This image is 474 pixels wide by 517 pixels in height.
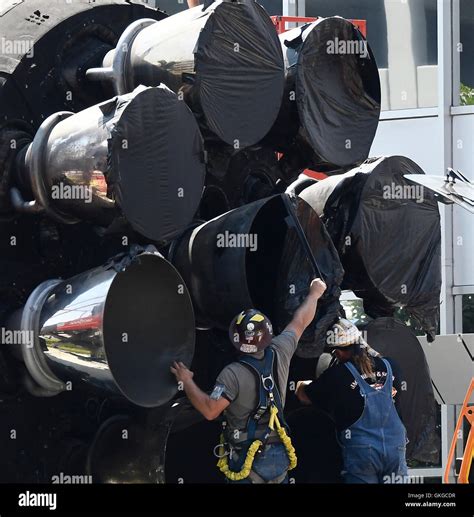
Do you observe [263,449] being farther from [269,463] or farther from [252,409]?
[252,409]

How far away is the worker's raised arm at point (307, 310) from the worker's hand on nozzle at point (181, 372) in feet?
2.60

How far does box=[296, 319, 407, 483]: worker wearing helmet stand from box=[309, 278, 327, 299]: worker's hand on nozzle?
37cm

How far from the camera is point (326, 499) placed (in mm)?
5891

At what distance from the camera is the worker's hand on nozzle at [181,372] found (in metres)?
6.79

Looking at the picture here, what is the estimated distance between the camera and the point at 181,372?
679 centimetres

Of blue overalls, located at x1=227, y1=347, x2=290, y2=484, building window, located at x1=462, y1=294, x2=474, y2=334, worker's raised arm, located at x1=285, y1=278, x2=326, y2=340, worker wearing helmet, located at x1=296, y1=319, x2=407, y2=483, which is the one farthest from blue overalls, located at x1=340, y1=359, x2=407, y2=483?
building window, located at x1=462, y1=294, x2=474, y2=334

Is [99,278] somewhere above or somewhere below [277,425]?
above

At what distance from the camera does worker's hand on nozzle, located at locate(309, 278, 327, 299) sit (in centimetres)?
742

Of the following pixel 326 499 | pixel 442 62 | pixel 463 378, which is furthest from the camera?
pixel 442 62

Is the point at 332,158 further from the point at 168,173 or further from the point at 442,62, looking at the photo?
the point at 442,62

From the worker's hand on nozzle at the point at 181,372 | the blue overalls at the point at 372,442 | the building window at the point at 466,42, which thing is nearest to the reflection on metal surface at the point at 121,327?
the worker's hand on nozzle at the point at 181,372

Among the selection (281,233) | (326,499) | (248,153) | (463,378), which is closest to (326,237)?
(281,233)

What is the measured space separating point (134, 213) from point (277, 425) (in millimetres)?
1482

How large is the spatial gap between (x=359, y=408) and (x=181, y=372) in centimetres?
147
